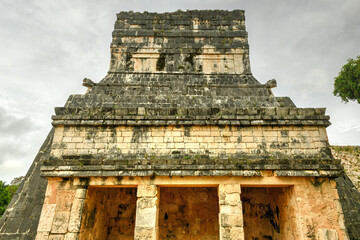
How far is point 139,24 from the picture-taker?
9.32 m

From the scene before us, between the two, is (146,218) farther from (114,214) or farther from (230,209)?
(114,214)

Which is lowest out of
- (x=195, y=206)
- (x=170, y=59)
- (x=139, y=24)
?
(x=195, y=206)

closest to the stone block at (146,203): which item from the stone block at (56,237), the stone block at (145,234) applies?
the stone block at (145,234)

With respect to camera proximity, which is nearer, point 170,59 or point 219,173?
point 219,173

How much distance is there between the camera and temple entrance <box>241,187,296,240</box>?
23.5 ft

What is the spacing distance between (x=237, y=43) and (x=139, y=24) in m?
4.30

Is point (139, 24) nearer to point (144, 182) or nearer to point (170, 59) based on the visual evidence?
point (170, 59)

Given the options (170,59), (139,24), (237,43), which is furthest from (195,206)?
(139,24)

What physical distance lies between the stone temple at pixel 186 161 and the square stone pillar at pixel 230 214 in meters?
0.02

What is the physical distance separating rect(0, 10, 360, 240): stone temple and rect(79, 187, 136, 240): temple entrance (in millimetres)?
111

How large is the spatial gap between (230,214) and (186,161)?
1788mm

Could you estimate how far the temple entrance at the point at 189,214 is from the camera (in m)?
8.38

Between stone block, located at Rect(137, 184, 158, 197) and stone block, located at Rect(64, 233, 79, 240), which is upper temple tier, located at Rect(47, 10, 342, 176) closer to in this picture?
stone block, located at Rect(137, 184, 158, 197)

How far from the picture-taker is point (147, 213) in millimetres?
5699
